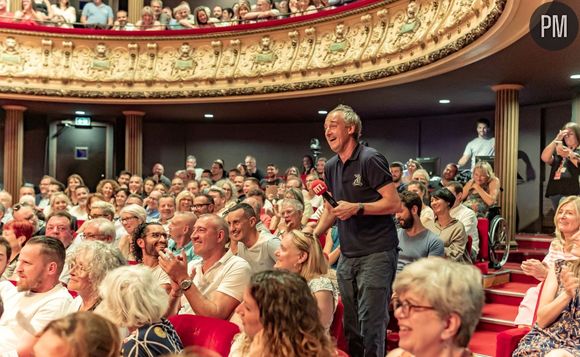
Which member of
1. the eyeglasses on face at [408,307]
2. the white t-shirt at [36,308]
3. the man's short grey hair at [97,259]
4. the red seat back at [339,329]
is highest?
the eyeglasses on face at [408,307]

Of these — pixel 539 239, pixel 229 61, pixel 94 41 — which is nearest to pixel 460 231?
pixel 539 239

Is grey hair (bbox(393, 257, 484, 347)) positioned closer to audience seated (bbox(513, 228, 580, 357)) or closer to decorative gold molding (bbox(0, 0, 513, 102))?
audience seated (bbox(513, 228, 580, 357))

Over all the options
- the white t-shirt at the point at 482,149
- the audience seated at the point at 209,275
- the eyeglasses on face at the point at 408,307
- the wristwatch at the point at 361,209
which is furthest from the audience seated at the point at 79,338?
the white t-shirt at the point at 482,149

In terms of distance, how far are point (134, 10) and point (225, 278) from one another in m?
10.0

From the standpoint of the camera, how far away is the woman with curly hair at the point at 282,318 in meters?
1.83

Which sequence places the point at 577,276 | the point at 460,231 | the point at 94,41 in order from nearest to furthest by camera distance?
the point at 577,276 < the point at 460,231 < the point at 94,41

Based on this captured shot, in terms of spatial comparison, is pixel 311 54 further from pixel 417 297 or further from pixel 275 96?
pixel 417 297

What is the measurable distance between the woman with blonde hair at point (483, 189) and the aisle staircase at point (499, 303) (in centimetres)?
57

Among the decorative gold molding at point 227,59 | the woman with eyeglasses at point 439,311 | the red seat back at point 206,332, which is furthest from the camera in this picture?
the decorative gold molding at point 227,59

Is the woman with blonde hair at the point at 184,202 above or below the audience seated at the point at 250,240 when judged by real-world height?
above

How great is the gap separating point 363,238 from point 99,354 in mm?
1604

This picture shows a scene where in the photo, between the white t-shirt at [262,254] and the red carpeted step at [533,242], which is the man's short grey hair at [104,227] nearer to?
the white t-shirt at [262,254]

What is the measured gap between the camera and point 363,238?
2.89 metres

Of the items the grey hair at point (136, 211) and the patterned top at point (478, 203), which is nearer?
the grey hair at point (136, 211)
